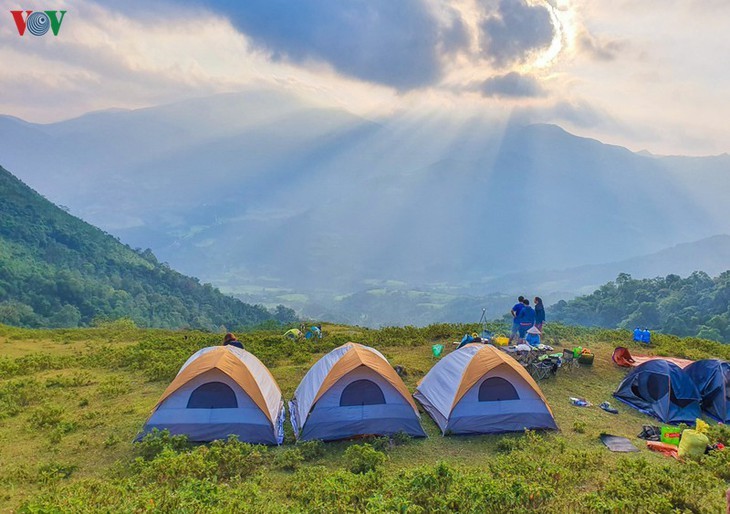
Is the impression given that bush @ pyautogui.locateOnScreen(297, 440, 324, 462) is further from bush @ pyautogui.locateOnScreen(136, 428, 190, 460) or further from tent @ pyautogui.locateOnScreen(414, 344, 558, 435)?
tent @ pyautogui.locateOnScreen(414, 344, 558, 435)

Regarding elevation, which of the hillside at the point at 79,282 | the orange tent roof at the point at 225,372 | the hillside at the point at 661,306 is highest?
the hillside at the point at 79,282

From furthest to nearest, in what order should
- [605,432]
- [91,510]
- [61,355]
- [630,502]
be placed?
[61,355], [605,432], [630,502], [91,510]

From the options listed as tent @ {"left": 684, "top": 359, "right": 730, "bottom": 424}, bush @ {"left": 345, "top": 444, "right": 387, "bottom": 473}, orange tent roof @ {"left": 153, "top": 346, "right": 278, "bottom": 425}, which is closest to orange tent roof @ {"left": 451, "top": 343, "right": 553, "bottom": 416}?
bush @ {"left": 345, "top": 444, "right": 387, "bottom": 473}

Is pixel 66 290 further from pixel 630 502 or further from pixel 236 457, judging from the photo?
pixel 630 502

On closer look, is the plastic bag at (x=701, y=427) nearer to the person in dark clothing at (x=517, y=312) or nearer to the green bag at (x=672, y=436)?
the green bag at (x=672, y=436)

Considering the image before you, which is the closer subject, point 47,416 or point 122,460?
point 122,460

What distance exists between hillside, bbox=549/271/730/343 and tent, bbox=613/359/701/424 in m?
43.9

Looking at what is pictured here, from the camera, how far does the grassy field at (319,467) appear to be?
22.6ft

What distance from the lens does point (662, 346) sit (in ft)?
63.9

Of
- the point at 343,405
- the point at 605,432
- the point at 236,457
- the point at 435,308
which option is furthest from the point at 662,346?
the point at 435,308

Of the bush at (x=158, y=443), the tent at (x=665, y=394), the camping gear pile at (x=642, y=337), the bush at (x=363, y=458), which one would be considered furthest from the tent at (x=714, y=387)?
the bush at (x=158, y=443)

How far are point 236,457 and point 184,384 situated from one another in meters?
2.45

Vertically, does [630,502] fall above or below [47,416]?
below

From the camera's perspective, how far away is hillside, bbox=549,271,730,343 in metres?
52.5
